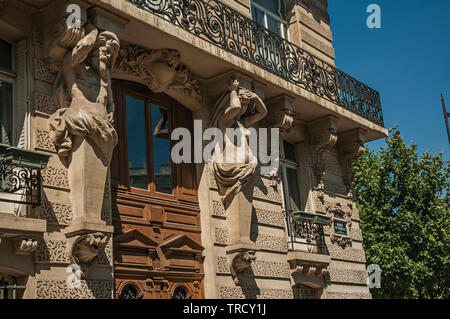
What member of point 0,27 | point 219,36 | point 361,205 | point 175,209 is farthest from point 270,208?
point 361,205

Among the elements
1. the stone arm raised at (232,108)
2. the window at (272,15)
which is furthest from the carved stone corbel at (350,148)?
the stone arm raised at (232,108)

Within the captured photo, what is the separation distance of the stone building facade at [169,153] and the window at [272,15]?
0.04m

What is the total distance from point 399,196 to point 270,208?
45.5 ft

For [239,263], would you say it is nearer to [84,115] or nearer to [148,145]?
[148,145]

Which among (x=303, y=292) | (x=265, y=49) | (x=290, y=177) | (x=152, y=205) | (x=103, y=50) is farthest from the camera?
(x=290, y=177)

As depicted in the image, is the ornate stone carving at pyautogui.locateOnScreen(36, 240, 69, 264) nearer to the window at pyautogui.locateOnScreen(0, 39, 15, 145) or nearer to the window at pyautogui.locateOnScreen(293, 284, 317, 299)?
the window at pyautogui.locateOnScreen(0, 39, 15, 145)

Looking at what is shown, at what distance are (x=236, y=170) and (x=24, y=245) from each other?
4.38 m

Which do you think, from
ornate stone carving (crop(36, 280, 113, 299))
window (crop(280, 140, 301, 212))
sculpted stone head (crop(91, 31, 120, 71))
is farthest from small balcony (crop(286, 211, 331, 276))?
sculpted stone head (crop(91, 31, 120, 71))

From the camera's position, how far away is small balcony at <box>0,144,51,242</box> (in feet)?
22.8

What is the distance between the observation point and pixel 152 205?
9.55 metres

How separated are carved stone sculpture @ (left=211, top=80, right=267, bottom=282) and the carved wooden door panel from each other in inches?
20.9

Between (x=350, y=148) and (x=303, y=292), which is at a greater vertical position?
(x=350, y=148)

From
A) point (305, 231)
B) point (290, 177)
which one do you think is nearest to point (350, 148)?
point (290, 177)

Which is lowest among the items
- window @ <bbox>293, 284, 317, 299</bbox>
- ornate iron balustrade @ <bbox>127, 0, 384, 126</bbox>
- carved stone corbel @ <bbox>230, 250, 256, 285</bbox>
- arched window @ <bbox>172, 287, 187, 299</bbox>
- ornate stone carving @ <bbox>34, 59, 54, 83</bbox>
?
arched window @ <bbox>172, 287, 187, 299</bbox>
